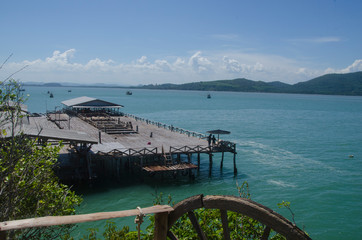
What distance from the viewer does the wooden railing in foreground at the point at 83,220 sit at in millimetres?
3844

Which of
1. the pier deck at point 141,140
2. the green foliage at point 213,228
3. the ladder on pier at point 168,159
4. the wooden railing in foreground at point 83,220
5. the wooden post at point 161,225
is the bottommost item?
the ladder on pier at point 168,159

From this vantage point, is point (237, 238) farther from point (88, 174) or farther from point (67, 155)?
point (67, 155)

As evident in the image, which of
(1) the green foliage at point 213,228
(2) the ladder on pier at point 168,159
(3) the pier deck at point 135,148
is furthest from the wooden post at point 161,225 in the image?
(2) the ladder on pier at point 168,159

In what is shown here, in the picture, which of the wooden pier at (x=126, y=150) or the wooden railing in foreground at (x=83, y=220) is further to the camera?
the wooden pier at (x=126, y=150)

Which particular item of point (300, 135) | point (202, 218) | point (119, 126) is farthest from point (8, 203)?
point (300, 135)

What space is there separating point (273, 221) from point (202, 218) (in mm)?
3762

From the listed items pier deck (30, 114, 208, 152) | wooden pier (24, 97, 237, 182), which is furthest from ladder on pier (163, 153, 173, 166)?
pier deck (30, 114, 208, 152)

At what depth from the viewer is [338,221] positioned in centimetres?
2347

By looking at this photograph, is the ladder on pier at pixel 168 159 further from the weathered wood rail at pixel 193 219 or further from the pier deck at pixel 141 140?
the weathered wood rail at pixel 193 219

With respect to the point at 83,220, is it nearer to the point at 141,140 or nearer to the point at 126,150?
the point at 126,150

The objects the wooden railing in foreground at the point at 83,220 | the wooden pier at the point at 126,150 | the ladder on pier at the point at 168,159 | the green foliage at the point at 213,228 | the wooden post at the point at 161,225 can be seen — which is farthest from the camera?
the ladder on pier at the point at 168,159

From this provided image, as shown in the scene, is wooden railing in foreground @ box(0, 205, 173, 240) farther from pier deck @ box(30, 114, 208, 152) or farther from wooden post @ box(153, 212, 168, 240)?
pier deck @ box(30, 114, 208, 152)

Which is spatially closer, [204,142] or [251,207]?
[251,207]

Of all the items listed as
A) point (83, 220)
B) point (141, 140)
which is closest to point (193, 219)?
point (83, 220)
